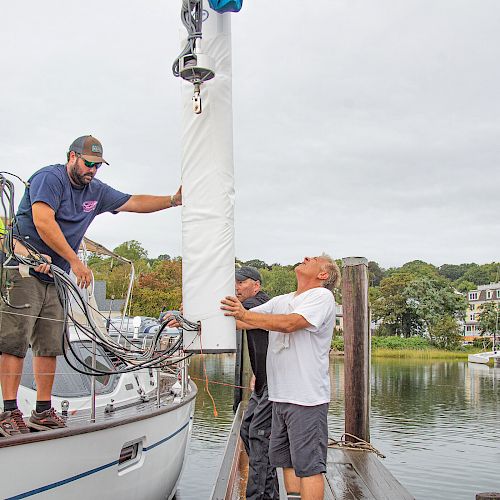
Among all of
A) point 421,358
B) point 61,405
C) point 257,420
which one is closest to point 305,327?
point 257,420

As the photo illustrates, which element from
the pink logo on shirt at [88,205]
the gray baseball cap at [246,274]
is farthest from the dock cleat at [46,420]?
the gray baseball cap at [246,274]

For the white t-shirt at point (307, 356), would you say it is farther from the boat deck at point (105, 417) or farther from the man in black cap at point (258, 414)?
the boat deck at point (105, 417)

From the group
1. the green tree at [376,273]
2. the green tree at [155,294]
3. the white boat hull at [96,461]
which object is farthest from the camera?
the green tree at [376,273]

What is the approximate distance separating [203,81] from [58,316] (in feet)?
6.17

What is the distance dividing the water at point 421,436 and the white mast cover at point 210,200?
24.7ft

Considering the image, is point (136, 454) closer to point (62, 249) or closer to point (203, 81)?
point (62, 249)

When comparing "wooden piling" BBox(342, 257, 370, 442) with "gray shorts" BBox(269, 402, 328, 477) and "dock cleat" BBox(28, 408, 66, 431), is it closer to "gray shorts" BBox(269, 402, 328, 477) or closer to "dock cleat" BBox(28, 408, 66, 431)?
"gray shorts" BBox(269, 402, 328, 477)

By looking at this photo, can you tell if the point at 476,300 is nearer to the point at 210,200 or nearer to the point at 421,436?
the point at 421,436

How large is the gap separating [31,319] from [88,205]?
0.95 m

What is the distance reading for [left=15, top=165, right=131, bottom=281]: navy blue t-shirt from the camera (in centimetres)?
450

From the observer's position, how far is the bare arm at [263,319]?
4.15m

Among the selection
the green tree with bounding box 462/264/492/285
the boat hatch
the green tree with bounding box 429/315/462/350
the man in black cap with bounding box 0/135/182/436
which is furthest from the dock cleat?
the green tree with bounding box 462/264/492/285

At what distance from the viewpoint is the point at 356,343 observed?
27.1ft

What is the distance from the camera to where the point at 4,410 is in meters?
4.29
